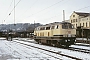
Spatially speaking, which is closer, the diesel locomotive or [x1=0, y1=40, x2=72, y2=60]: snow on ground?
[x1=0, y1=40, x2=72, y2=60]: snow on ground

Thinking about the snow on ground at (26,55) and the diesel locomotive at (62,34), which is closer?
the snow on ground at (26,55)

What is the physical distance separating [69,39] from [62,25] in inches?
78.2

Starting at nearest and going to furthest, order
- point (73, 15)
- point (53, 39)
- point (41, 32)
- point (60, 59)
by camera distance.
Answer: point (60, 59)
point (53, 39)
point (41, 32)
point (73, 15)

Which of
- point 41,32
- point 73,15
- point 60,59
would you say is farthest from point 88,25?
point 60,59

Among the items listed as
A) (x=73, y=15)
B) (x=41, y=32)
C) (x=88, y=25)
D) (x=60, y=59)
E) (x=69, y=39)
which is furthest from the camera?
(x=73, y=15)

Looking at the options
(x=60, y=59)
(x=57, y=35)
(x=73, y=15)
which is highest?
(x=73, y=15)

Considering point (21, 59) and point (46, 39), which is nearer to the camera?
point (21, 59)

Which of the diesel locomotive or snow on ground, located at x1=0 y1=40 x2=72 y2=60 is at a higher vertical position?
the diesel locomotive

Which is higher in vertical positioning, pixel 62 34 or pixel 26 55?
pixel 62 34

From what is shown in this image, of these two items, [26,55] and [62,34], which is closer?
[26,55]

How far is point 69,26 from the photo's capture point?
81.9 ft

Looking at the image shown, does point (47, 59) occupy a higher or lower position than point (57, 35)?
lower

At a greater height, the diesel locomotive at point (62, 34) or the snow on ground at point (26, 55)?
the diesel locomotive at point (62, 34)

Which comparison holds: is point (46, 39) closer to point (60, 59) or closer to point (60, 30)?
→ point (60, 30)
